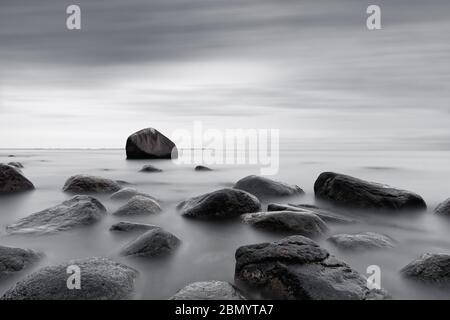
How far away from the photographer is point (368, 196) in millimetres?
5902

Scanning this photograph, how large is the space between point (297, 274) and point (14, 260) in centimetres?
253

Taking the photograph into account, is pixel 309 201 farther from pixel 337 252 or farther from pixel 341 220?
pixel 337 252

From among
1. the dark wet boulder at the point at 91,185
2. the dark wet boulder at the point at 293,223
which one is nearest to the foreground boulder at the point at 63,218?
the dark wet boulder at the point at 91,185

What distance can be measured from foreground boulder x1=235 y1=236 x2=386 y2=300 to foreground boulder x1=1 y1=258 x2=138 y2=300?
3.20 feet

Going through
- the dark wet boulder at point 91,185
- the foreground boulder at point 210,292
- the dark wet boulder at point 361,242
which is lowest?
the dark wet boulder at point 361,242

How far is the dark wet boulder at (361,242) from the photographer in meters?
3.84

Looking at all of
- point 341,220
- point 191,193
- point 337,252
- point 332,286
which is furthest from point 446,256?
point 191,193

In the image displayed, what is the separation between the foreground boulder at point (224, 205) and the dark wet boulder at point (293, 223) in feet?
1.81

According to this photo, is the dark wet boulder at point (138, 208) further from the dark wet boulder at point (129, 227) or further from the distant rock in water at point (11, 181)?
the distant rock in water at point (11, 181)

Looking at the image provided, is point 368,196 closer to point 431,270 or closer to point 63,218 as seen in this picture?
point 431,270

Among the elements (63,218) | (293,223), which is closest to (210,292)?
(293,223)
